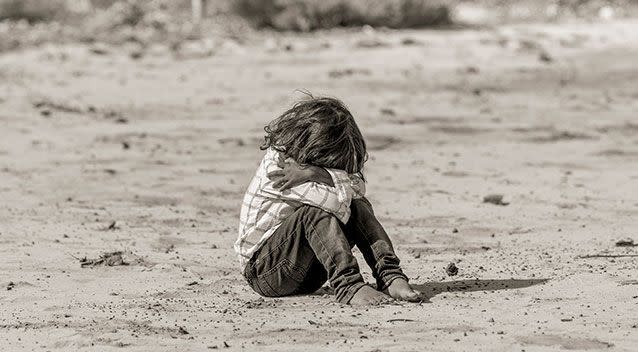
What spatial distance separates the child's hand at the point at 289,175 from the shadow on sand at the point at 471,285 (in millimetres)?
637

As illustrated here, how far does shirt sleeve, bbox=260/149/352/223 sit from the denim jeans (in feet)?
0.10

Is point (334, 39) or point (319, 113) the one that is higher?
point (319, 113)

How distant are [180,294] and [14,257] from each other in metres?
1.02

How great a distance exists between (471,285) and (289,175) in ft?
2.75

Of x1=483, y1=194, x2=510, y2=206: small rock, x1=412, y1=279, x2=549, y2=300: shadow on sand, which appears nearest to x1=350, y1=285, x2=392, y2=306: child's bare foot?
x1=412, y1=279, x2=549, y2=300: shadow on sand

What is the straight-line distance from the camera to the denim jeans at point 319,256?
492 centimetres

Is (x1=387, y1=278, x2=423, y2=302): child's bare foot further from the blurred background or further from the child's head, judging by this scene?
the blurred background

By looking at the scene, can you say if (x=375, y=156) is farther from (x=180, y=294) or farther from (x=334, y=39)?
(x=334, y=39)

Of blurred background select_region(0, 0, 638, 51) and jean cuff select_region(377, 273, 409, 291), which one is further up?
jean cuff select_region(377, 273, 409, 291)

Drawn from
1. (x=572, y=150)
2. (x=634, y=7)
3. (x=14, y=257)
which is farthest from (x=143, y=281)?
(x=634, y=7)

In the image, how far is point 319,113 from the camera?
16.6 feet

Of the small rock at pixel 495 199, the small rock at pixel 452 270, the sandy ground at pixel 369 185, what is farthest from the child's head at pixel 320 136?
the small rock at pixel 495 199

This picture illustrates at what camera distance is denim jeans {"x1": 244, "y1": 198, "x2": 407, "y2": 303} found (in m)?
4.92

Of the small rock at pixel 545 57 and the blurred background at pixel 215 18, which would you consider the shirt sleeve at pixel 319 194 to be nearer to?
the small rock at pixel 545 57
